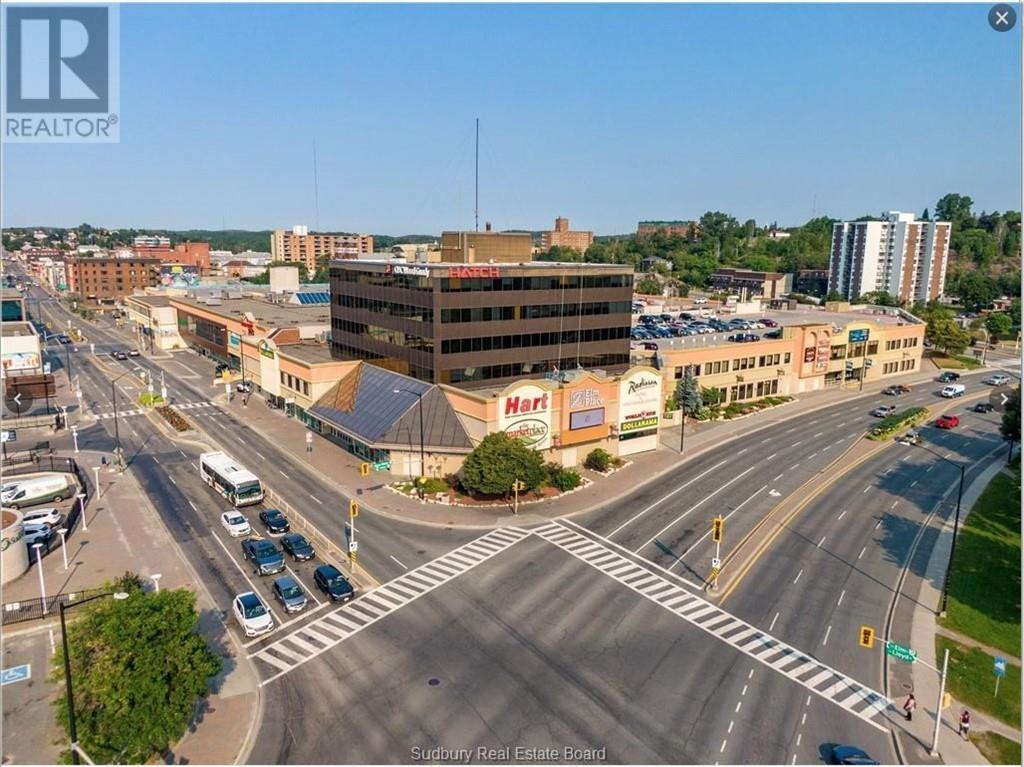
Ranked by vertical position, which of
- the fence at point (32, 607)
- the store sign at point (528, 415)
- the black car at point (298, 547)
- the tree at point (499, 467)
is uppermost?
the store sign at point (528, 415)

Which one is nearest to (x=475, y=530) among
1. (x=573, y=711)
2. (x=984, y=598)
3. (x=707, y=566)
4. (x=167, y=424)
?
(x=707, y=566)

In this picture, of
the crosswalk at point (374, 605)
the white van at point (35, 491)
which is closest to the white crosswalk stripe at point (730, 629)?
the crosswalk at point (374, 605)

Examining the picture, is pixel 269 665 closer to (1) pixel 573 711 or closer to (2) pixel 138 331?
(1) pixel 573 711

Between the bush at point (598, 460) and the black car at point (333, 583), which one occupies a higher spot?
the bush at point (598, 460)

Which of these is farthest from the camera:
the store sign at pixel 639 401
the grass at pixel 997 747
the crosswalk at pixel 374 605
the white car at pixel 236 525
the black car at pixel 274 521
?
the store sign at pixel 639 401

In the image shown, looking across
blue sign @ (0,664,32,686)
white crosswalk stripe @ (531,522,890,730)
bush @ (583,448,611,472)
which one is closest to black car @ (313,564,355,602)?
blue sign @ (0,664,32,686)

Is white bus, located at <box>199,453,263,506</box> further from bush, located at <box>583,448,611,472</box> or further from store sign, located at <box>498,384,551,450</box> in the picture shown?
bush, located at <box>583,448,611,472</box>

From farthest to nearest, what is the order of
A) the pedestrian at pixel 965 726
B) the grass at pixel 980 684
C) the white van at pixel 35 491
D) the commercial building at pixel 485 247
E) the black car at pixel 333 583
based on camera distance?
the commercial building at pixel 485 247 < the white van at pixel 35 491 < the black car at pixel 333 583 < the grass at pixel 980 684 < the pedestrian at pixel 965 726

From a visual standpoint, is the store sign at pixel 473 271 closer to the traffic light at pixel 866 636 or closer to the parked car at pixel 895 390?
the traffic light at pixel 866 636
